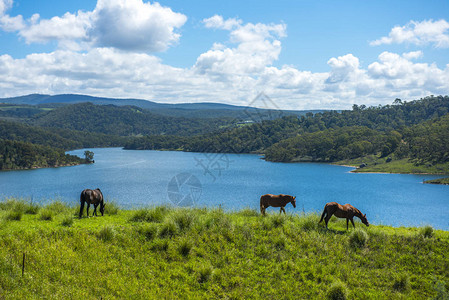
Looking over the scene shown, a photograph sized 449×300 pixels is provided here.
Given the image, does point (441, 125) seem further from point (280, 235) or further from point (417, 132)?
point (280, 235)

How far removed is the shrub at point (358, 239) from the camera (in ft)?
36.3

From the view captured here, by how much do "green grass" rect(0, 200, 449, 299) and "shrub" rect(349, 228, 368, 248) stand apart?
0.03 meters

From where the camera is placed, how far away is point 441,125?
142 m

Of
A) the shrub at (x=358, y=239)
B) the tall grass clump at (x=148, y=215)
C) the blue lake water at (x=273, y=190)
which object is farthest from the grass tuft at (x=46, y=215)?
the blue lake water at (x=273, y=190)

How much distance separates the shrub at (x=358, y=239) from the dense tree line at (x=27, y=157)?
138m

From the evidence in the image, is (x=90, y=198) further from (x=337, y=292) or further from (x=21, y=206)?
(x=337, y=292)

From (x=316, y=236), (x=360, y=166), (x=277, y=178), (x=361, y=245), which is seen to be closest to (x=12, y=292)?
(x=316, y=236)

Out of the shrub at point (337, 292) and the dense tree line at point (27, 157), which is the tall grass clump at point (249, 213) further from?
the dense tree line at point (27, 157)

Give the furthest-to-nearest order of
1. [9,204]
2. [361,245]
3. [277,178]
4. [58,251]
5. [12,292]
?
[277,178]
[9,204]
[361,245]
[58,251]
[12,292]

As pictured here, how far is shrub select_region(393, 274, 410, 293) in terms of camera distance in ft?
31.2

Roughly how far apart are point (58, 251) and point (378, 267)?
9672mm

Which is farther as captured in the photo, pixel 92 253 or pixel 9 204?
pixel 9 204

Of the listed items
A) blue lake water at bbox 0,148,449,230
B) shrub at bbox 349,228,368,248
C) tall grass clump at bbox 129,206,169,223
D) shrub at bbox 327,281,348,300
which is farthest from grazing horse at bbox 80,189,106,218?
blue lake water at bbox 0,148,449,230

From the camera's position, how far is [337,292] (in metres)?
9.16
